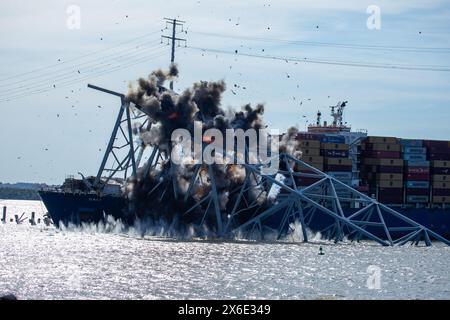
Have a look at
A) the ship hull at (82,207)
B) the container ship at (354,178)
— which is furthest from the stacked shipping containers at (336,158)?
the ship hull at (82,207)

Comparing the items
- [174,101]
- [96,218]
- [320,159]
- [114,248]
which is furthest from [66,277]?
[320,159]

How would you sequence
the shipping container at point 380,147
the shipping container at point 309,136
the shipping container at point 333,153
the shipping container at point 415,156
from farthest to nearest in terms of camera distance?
the shipping container at point 415,156
the shipping container at point 380,147
the shipping container at point 333,153
the shipping container at point 309,136

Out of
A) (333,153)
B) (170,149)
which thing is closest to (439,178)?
(333,153)

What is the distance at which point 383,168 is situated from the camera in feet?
448

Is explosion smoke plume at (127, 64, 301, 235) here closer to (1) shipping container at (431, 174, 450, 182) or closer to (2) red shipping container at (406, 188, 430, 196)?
(2) red shipping container at (406, 188, 430, 196)

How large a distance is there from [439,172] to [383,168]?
843 centimetres

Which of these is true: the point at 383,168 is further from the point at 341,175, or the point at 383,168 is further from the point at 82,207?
the point at 82,207

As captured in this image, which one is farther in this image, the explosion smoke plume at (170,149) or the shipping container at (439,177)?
the shipping container at (439,177)

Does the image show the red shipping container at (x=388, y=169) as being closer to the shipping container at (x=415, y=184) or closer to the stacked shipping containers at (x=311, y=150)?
the shipping container at (x=415, y=184)

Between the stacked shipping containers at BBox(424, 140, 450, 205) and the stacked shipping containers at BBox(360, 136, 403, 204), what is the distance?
506cm

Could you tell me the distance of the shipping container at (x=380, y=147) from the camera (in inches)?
5423

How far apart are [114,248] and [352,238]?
39.7m

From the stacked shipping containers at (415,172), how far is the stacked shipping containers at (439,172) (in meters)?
0.78
